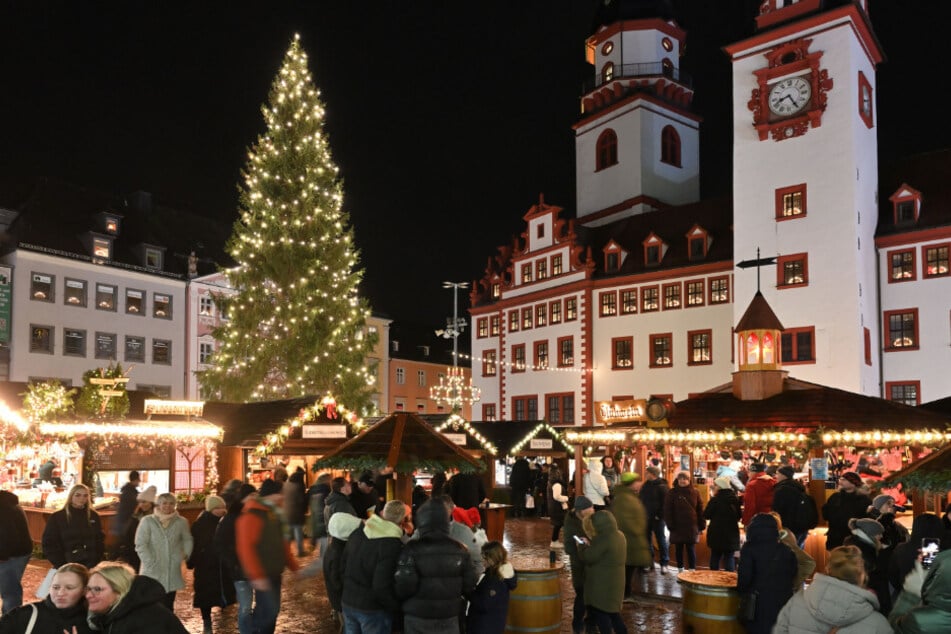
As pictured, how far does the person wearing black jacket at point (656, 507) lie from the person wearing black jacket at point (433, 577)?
879 centimetres

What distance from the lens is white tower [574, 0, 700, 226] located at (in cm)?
4581

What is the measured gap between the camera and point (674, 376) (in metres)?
40.0

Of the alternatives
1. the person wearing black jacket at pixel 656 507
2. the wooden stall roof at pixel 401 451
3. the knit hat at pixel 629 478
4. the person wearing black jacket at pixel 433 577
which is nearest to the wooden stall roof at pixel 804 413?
the person wearing black jacket at pixel 656 507

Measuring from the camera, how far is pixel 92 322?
147 feet

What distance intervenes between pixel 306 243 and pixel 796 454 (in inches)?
705

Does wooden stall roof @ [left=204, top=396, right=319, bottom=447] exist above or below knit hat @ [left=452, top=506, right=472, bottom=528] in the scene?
above

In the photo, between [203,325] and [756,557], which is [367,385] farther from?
[756,557]

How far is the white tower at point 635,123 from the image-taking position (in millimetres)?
45812

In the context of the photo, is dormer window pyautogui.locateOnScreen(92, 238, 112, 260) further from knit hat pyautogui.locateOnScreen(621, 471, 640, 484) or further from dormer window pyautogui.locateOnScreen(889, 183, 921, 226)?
knit hat pyautogui.locateOnScreen(621, 471, 640, 484)

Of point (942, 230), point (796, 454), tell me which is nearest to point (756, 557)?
point (796, 454)

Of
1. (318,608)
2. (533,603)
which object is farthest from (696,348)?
(533,603)

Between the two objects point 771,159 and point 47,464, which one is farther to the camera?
point 771,159

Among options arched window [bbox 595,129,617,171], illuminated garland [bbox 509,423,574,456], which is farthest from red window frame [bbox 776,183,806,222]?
illuminated garland [bbox 509,423,574,456]

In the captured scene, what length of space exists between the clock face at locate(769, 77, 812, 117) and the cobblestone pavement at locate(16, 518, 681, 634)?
23.6 metres
